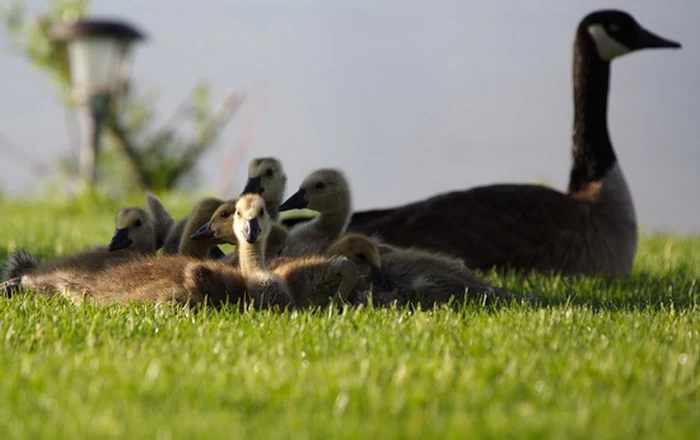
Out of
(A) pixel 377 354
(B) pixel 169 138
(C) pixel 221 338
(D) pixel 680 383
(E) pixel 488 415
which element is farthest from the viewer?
(B) pixel 169 138

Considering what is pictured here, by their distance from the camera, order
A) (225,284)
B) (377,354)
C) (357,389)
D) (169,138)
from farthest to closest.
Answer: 1. (169,138)
2. (225,284)
3. (377,354)
4. (357,389)

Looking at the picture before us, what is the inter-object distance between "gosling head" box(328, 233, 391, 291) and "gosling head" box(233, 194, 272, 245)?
59 cm

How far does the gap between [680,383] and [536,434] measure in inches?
42.3

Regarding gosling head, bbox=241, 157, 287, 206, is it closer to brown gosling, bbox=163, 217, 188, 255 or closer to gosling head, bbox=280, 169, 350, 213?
gosling head, bbox=280, 169, 350, 213

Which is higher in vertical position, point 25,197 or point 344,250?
point 344,250

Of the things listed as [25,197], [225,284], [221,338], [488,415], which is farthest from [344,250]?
[25,197]

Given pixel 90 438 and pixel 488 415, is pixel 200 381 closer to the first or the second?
pixel 90 438

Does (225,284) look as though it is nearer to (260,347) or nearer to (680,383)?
(260,347)

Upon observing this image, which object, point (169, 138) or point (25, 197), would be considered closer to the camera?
point (25, 197)

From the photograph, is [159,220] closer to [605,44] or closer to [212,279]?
[212,279]

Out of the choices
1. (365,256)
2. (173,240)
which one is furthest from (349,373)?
(173,240)

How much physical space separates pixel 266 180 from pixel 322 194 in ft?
1.34

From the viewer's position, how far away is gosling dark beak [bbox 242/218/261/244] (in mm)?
5250

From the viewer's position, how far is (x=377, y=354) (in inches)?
173
